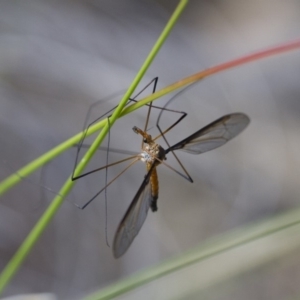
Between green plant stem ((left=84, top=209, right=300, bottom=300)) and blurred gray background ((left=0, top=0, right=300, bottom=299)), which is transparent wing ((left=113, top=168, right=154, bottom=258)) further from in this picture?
blurred gray background ((left=0, top=0, right=300, bottom=299))

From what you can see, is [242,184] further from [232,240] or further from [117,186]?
[232,240]

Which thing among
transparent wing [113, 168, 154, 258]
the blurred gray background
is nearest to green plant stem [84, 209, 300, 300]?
transparent wing [113, 168, 154, 258]

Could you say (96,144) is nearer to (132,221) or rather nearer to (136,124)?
(132,221)

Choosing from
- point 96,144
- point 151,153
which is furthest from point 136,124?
point 96,144

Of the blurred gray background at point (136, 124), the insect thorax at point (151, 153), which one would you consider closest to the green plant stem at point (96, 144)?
the insect thorax at point (151, 153)

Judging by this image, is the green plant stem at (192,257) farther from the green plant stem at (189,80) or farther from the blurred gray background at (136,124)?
the blurred gray background at (136,124)

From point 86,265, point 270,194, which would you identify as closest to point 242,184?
point 270,194
